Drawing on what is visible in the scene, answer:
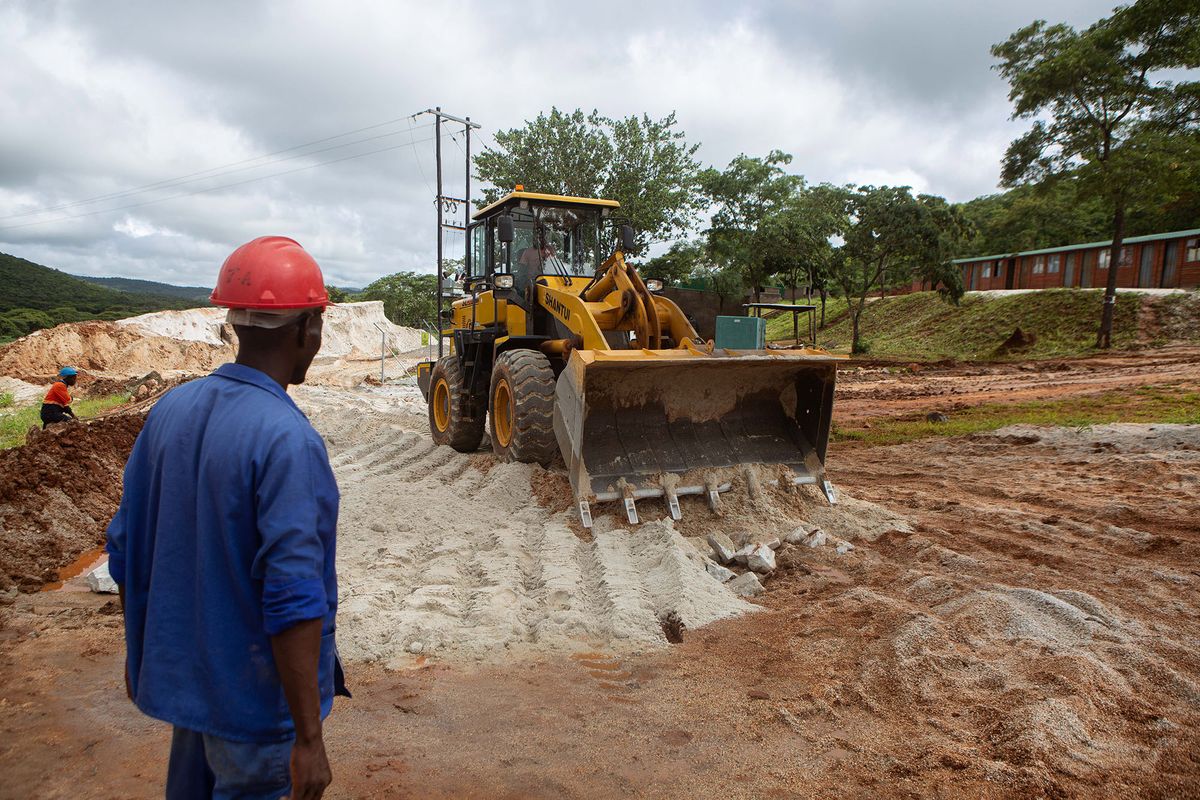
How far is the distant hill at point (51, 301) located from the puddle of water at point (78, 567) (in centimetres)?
2718

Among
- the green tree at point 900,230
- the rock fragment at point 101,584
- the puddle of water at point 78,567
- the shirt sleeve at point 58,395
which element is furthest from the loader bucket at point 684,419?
the green tree at point 900,230

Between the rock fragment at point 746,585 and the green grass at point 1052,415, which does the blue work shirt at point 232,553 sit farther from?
the green grass at point 1052,415

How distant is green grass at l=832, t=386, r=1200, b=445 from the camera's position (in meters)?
10.2

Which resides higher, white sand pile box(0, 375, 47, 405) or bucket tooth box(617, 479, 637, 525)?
bucket tooth box(617, 479, 637, 525)

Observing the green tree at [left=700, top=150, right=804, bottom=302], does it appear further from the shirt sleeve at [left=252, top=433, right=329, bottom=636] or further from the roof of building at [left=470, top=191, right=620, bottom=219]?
the shirt sleeve at [left=252, top=433, right=329, bottom=636]

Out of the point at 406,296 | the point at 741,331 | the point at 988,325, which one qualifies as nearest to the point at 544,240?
the point at 741,331

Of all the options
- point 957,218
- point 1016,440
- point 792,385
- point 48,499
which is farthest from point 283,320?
point 957,218

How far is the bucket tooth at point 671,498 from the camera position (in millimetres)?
5901

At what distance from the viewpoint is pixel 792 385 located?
22.9 feet

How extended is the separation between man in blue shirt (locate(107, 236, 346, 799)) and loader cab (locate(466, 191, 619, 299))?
674 cm

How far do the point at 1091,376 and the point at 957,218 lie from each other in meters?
8.81

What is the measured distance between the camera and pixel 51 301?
125 feet

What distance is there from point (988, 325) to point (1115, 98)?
8249 mm

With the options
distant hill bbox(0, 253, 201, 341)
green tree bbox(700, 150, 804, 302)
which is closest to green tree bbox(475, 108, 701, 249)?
green tree bbox(700, 150, 804, 302)
